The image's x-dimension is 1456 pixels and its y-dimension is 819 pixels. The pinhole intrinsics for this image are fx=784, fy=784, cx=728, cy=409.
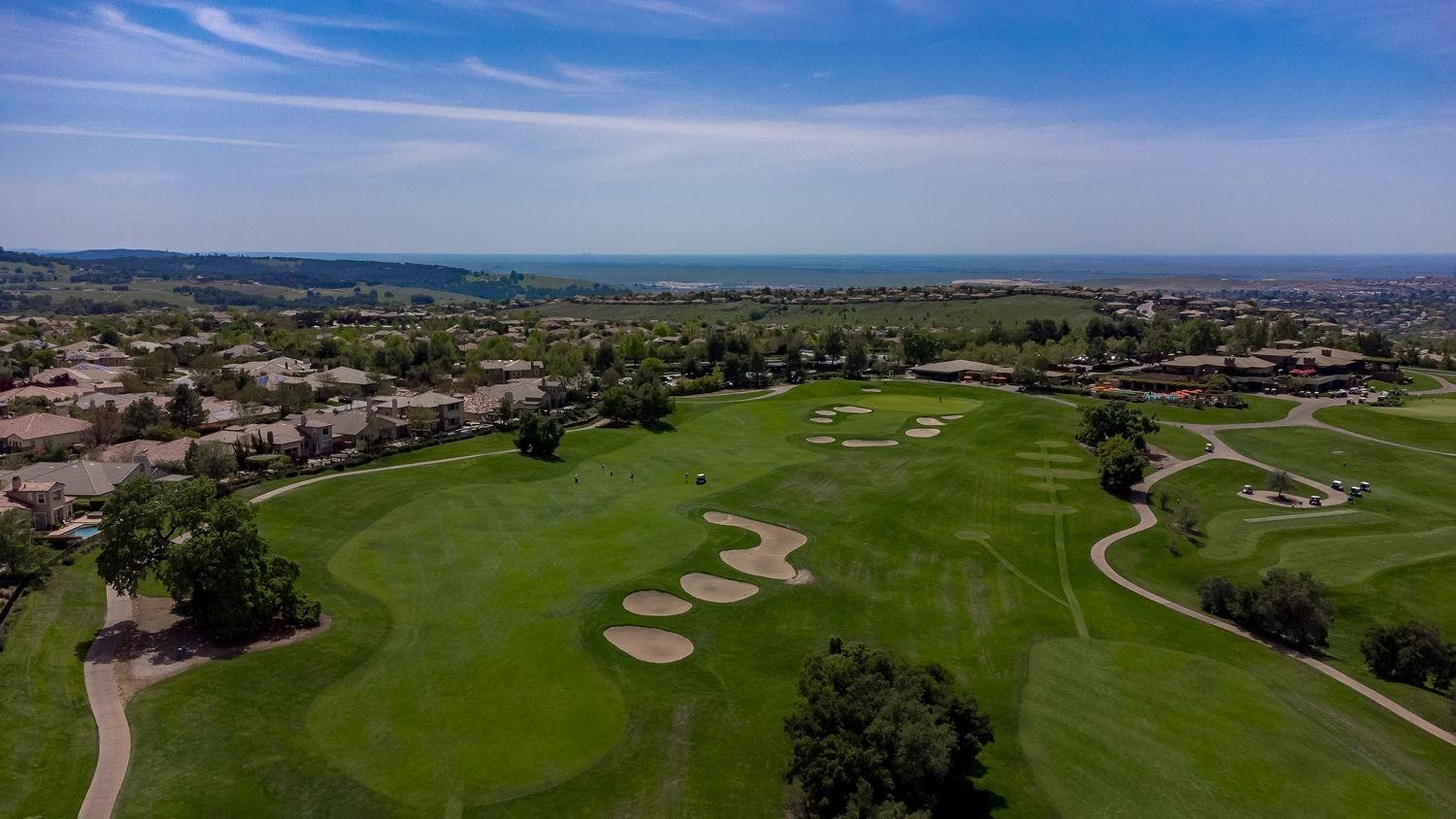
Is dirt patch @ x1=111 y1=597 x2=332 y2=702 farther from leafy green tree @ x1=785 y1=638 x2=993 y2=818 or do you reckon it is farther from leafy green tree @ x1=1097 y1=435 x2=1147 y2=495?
leafy green tree @ x1=1097 y1=435 x2=1147 y2=495

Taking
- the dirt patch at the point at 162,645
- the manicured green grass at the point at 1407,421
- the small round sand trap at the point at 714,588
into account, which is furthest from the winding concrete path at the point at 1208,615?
the dirt patch at the point at 162,645

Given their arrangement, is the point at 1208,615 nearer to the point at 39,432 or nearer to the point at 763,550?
the point at 763,550

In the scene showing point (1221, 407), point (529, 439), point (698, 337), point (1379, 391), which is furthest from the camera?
point (698, 337)

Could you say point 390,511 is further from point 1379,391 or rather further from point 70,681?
point 1379,391

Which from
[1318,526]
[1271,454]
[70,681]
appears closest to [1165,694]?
[1318,526]

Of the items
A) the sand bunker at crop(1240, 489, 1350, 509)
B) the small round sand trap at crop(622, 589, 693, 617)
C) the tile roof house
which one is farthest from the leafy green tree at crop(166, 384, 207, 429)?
the sand bunker at crop(1240, 489, 1350, 509)

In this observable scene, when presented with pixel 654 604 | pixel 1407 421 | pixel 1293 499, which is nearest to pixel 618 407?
pixel 654 604
